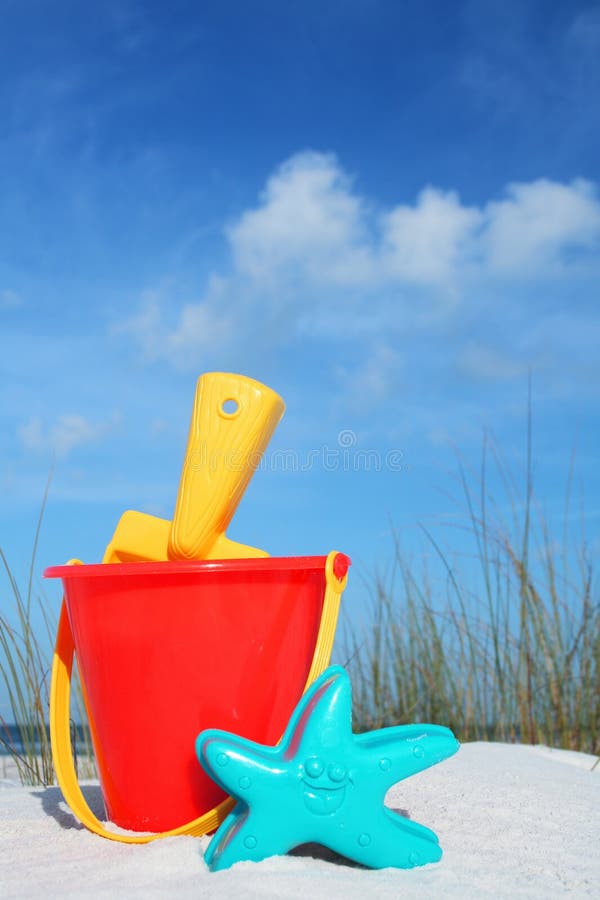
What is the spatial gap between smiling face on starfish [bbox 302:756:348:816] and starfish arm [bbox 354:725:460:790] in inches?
2.0

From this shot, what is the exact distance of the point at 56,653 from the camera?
1.74m

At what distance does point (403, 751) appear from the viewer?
1.38 meters

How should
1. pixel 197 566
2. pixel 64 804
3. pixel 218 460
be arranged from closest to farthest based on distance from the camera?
1. pixel 197 566
2. pixel 218 460
3. pixel 64 804

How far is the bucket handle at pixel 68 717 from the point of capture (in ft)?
4.84

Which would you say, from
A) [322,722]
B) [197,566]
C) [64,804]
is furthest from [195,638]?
[64,804]

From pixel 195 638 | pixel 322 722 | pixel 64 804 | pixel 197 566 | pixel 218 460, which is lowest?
pixel 64 804

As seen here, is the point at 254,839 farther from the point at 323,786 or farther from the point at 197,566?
the point at 197,566

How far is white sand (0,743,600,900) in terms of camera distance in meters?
1.21

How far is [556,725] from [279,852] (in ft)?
6.22

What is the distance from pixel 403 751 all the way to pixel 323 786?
144 millimetres

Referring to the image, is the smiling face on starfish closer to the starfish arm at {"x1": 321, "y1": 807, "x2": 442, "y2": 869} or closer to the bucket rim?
the starfish arm at {"x1": 321, "y1": 807, "x2": 442, "y2": 869}

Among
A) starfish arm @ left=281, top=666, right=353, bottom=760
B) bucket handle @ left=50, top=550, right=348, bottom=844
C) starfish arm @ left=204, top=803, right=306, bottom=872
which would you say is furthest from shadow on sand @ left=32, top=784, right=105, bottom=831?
starfish arm @ left=281, top=666, right=353, bottom=760

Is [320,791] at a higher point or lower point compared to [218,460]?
lower

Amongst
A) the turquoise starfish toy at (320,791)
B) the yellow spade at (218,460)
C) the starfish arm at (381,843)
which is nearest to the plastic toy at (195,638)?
the yellow spade at (218,460)
